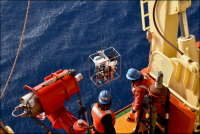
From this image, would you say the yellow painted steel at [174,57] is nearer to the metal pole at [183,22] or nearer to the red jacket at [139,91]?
the metal pole at [183,22]

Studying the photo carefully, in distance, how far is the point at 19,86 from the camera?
12.7 meters

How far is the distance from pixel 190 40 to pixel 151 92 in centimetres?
182

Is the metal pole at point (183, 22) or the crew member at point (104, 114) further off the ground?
the metal pole at point (183, 22)

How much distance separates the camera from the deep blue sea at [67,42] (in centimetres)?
1202

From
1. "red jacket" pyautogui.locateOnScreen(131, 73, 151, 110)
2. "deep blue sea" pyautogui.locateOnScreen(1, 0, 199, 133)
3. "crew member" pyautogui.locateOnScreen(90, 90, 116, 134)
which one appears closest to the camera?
"crew member" pyautogui.locateOnScreen(90, 90, 116, 134)

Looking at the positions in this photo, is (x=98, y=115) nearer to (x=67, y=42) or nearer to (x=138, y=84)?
(x=138, y=84)

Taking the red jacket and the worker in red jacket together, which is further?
the red jacket

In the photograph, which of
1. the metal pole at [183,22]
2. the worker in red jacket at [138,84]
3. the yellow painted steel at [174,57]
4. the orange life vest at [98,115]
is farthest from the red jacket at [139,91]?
the metal pole at [183,22]

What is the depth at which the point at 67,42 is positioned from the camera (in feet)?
47.9

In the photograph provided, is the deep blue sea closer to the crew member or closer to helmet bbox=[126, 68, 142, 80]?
helmet bbox=[126, 68, 142, 80]

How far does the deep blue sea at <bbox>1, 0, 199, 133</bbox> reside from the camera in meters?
12.0

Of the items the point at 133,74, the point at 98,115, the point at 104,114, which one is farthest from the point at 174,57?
the point at 98,115

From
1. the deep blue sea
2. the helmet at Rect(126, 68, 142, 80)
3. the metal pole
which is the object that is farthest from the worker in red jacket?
the deep blue sea

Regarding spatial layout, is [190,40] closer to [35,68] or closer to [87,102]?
[87,102]
